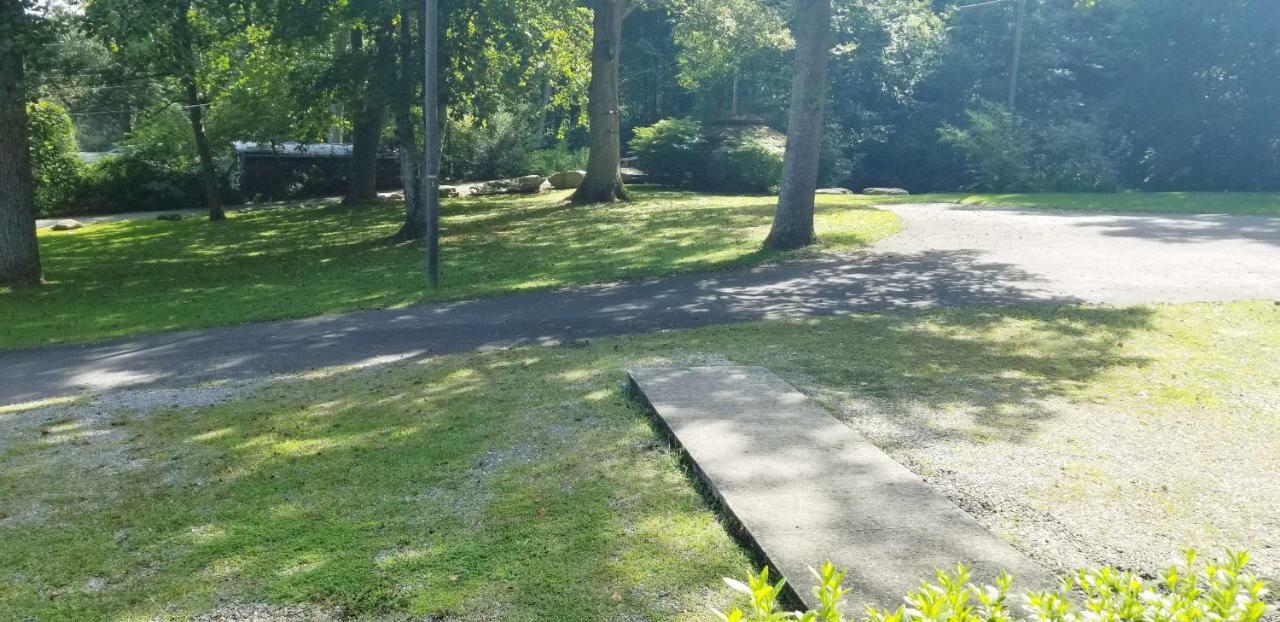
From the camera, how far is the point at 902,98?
1532 inches

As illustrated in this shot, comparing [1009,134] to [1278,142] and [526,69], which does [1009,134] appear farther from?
[526,69]

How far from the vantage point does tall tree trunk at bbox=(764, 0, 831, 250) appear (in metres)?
16.7

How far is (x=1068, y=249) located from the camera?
16984 mm

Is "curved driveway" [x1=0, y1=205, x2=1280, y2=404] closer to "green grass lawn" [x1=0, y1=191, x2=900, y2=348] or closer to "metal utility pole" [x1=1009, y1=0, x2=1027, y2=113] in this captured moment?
"green grass lawn" [x1=0, y1=191, x2=900, y2=348]

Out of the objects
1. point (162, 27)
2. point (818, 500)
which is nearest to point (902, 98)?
point (162, 27)

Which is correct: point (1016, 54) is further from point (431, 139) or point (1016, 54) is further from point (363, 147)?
point (431, 139)

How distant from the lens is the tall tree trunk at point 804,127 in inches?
657

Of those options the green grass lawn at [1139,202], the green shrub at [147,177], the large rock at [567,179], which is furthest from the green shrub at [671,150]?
the green shrub at [147,177]

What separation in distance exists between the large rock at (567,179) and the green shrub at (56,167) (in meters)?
16.8

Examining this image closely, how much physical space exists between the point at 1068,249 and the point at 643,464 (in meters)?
13.5

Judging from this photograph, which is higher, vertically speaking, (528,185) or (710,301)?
(528,185)

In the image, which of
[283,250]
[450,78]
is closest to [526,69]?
[450,78]

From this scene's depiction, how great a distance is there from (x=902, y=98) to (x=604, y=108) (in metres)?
15.4

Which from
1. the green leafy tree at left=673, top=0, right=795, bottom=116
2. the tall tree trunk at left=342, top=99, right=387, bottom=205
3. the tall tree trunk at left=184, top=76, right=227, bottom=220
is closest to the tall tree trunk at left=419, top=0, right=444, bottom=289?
the tall tree trunk at left=184, top=76, right=227, bottom=220
